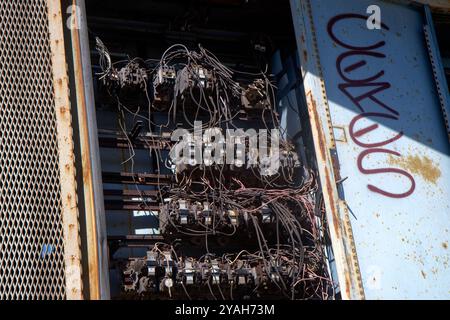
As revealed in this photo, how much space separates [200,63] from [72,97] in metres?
1.76

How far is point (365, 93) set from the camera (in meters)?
9.09

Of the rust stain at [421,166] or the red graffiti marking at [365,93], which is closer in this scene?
the red graffiti marking at [365,93]

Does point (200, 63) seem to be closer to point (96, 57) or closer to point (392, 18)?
point (96, 57)

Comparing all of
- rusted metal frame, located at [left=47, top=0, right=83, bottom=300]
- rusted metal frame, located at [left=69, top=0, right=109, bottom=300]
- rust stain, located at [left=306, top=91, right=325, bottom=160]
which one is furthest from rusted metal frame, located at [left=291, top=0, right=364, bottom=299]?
rusted metal frame, located at [left=47, top=0, right=83, bottom=300]

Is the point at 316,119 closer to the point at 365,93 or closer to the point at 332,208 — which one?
the point at 365,93

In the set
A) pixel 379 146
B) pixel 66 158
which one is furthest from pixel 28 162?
pixel 379 146

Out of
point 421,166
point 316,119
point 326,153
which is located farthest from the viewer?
point 421,166

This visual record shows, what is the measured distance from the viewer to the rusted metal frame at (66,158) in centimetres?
741

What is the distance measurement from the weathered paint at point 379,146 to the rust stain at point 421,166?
1cm

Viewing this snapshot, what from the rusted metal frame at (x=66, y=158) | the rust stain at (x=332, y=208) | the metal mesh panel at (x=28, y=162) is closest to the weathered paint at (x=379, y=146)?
the rust stain at (x=332, y=208)

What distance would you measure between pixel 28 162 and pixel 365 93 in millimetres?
3493

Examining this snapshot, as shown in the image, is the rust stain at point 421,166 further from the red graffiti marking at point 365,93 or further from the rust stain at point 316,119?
the rust stain at point 316,119

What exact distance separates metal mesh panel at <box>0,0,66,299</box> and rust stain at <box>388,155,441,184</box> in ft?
11.2

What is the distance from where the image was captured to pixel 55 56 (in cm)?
808
